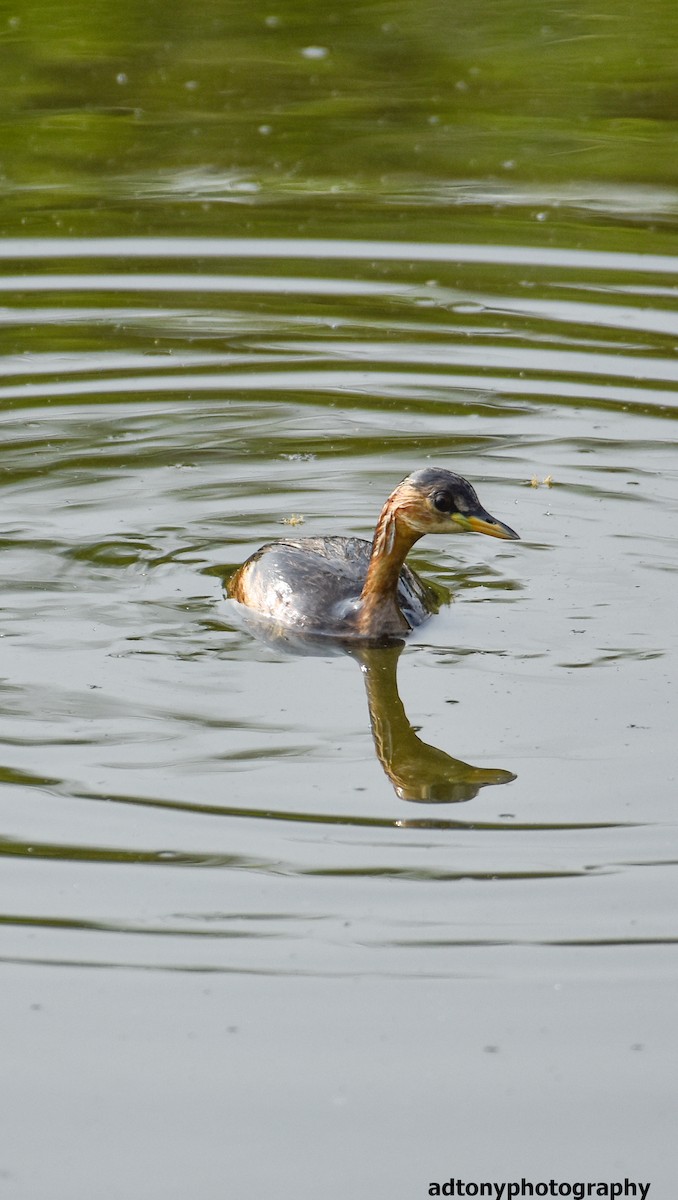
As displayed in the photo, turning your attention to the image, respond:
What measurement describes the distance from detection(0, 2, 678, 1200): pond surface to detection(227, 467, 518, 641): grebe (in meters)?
0.18

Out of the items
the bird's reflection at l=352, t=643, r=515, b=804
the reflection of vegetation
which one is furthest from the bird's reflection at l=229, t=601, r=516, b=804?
the reflection of vegetation

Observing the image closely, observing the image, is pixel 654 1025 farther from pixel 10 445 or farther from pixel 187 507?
pixel 10 445

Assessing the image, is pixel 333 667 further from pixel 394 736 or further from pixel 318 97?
pixel 318 97

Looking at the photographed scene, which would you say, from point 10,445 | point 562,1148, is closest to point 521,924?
point 562,1148

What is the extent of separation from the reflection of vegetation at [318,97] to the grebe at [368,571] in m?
6.51

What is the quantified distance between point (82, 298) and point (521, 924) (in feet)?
27.4

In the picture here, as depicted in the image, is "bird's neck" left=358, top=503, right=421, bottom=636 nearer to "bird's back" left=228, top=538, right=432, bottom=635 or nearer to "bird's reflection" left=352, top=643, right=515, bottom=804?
"bird's back" left=228, top=538, right=432, bottom=635

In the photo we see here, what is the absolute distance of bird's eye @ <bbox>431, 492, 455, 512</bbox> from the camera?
7887mm

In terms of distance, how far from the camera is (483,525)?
7.91 metres

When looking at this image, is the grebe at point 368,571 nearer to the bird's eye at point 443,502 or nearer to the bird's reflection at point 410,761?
the bird's eye at point 443,502

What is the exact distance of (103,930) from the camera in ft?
18.4

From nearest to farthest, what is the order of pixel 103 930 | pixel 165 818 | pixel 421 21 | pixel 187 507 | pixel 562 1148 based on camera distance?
pixel 562 1148 < pixel 103 930 < pixel 165 818 < pixel 187 507 < pixel 421 21

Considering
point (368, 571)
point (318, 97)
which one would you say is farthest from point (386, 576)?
point (318, 97)

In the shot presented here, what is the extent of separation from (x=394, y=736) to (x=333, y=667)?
0.78 m
